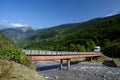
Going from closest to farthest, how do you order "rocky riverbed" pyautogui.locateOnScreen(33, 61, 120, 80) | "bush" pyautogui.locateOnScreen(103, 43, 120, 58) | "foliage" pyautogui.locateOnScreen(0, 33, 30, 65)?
"foliage" pyautogui.locateOnScreen(0, 33, 30, 65)
"rocky riverbed" pyautogui.locateOnScreen(33, 61, 120, 80)
"bush" pyautogui.locateOnScreen(103, 43, 120, 58)

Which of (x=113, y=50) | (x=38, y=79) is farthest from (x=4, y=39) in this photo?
(x=113, y=50)

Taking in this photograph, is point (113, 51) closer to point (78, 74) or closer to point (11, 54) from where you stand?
point (78, 74)

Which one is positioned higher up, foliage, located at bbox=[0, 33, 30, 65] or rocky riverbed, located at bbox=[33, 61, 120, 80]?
foliage, located at bbox=[0, 33, 30, 65]

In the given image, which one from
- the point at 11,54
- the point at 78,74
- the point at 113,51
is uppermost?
the point at 11,54

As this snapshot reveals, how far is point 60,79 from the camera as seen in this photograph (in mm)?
40812

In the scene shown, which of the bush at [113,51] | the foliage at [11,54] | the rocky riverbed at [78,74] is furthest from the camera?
the bush at [113,51]

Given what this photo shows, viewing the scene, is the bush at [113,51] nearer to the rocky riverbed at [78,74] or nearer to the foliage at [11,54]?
the rocky riverbed at [78,74]

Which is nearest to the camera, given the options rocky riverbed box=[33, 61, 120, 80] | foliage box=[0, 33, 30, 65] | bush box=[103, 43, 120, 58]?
foliage box=[0, 33, 30, 65]

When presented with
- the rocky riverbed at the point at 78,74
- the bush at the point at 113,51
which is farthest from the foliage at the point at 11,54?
the bush at the point at 113,51

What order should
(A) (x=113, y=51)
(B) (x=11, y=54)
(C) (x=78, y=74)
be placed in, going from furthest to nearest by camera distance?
(A) (x=113, y=51) → (C) (x=78, y=74) → (B) (x=11, y=54)

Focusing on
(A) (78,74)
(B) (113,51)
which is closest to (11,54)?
(A) (78,74)

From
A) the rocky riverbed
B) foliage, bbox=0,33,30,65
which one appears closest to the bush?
the rocky riverbed

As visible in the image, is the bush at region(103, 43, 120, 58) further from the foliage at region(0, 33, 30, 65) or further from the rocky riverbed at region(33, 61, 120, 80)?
the foliage at region(0, 33, 30, 65)

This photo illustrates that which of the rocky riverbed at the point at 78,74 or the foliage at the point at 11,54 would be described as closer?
the foliage at the point at 11,54
